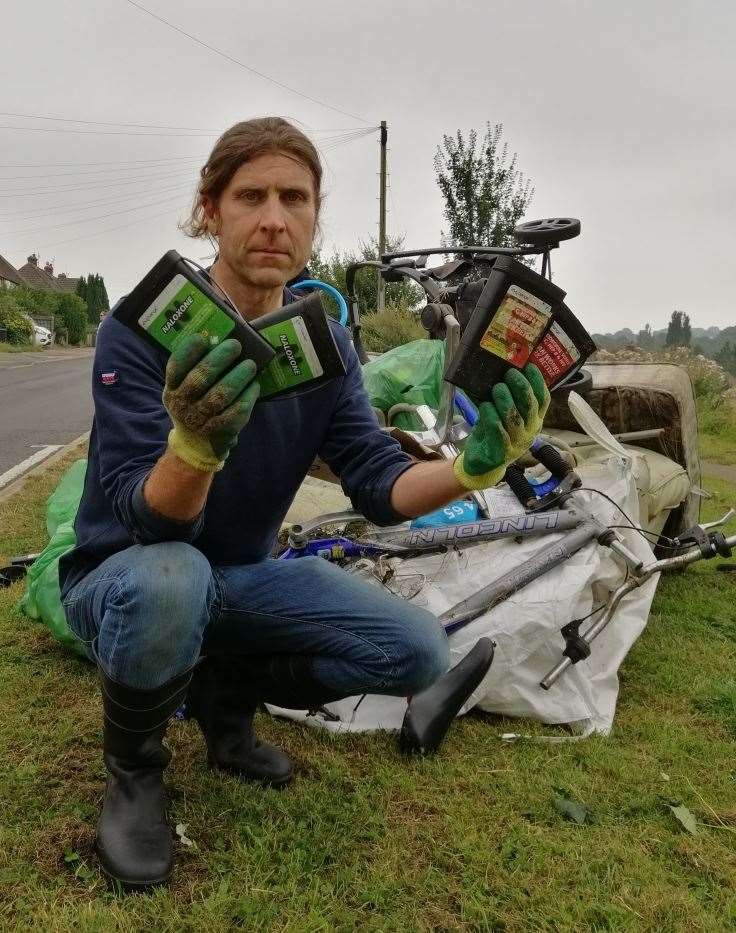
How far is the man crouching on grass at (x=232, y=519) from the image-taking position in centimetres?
148

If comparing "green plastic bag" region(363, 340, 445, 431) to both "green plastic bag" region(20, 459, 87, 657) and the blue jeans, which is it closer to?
"green plastic bag" region(20, 459, 87, 657)

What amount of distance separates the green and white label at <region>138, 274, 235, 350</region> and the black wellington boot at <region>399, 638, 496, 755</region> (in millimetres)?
1164

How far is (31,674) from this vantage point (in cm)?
236

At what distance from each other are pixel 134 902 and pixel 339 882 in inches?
16.4

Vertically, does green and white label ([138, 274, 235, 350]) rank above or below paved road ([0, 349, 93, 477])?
above

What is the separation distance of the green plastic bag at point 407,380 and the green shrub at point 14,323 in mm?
32205

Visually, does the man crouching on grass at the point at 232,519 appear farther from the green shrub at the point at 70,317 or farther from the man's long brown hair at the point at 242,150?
the green shrub at the point at 70,317

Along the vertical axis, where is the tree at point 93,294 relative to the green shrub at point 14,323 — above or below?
below

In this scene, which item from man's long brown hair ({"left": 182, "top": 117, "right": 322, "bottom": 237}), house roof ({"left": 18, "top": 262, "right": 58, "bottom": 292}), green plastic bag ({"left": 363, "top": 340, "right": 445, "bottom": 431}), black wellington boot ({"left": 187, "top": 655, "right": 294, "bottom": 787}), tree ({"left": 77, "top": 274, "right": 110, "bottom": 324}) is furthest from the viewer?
house roof ({"left": 18, "top": 262, "right": 58, "bottom": 292})

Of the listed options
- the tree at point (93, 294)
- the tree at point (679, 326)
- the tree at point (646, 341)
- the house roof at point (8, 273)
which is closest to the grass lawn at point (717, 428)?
the tree at point (646, 341)

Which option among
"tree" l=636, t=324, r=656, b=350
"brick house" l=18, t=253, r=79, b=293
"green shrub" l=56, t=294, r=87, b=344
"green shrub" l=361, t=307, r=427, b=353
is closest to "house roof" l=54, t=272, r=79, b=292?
"brick house" l=18, t=253, r=79, b=293

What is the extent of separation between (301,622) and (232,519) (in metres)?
0.29

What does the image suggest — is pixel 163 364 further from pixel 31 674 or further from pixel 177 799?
pixel 31 674

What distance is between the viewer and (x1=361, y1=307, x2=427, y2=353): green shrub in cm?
1127
